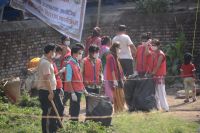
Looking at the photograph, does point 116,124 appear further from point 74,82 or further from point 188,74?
point 188,74

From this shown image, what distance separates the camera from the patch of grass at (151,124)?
40.0 ft

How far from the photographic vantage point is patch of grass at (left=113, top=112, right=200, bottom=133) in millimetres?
12184

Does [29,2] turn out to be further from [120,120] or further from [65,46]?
[120,120]

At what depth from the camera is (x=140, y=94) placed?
14.1m

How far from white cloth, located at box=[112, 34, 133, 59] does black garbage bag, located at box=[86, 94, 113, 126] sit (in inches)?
105

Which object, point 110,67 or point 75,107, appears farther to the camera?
point 110,67

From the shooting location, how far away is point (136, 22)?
18.6m

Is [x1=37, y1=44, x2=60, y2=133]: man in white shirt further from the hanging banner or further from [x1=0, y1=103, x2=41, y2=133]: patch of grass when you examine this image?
the hanging banner

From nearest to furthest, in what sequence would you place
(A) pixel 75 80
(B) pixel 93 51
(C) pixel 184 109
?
(A) pixel 75 80, (B) pixel 93 51, (C) pixel 184 109

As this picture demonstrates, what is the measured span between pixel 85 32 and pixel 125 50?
134 inches

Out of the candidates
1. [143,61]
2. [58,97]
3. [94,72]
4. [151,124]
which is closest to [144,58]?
[143,61]

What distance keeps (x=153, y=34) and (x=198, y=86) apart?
97.8 inches

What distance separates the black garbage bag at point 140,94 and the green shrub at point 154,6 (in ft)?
16.5

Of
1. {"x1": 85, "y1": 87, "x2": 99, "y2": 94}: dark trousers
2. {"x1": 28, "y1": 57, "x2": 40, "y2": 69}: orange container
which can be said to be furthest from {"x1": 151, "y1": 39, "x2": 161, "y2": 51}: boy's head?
{"x1": 28, "y1": 57, "x2": 40, "y2": 69}: orange container
